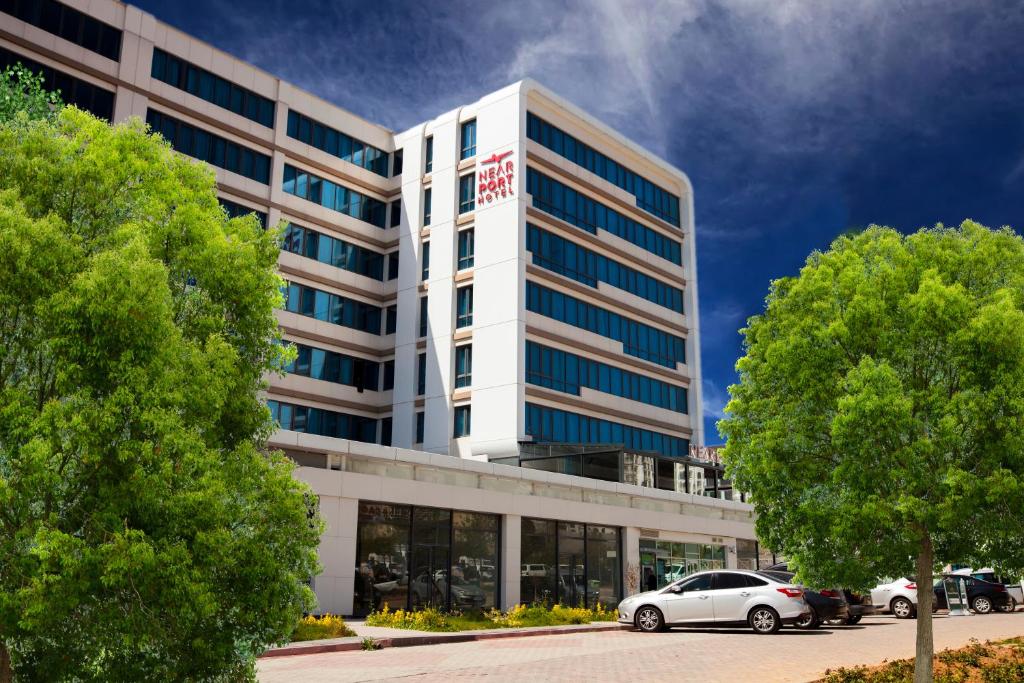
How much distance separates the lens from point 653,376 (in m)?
51.5

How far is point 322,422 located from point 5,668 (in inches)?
1470

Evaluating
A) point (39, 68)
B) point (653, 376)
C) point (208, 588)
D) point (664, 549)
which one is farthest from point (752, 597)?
point (39, 68)

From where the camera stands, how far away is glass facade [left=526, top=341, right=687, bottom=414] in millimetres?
43594

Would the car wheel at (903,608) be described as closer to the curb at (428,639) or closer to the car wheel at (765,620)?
the car wheel at (765,620)

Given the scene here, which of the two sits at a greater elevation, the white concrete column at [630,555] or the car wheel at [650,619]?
the white concrete column at [630,555]

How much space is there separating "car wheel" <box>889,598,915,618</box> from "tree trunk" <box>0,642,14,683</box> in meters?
29.7

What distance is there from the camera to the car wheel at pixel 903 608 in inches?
1198

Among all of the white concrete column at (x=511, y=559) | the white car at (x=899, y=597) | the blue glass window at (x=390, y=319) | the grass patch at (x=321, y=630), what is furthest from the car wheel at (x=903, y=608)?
the blue glass window at (x=390, y=319)

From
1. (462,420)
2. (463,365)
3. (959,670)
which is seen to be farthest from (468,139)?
(959,670)

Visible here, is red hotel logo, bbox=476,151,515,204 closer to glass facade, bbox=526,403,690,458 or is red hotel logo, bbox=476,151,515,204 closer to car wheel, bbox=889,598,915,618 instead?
glass facade, bbox=526,403,690,458

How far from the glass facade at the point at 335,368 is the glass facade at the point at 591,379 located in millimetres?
9293

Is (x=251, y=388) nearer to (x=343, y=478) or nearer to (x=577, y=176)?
(x=343, y=478)

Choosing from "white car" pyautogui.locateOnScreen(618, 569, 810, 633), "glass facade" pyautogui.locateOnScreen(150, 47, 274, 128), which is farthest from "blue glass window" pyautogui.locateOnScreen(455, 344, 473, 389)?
"white car" pyautogui.locateOnScreen(618, 569, 810, 633)

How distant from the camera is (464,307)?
45.3 metres
